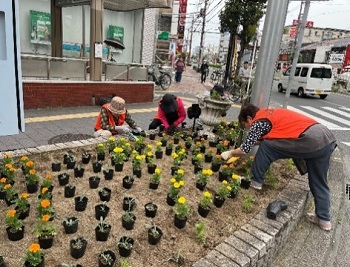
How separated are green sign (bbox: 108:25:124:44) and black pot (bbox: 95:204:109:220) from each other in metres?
11.5

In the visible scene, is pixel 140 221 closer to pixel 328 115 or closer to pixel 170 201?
pixel 170 201

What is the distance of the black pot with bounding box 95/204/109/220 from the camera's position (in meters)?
2.52

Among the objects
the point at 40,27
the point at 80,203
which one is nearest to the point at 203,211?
the point at 80,203

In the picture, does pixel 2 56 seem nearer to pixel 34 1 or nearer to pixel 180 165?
pixel 180 165

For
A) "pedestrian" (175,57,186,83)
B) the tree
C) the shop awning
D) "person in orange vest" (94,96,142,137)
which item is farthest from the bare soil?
"pedestrian" (175,57,186,83)

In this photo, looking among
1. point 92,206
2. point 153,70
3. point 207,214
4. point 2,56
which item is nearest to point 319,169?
point 207,214

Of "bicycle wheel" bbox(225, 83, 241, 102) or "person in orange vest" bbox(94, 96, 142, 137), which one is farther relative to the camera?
"bicycle wheel" bbox(225, 83, 241, 102)

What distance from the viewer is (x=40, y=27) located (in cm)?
1076

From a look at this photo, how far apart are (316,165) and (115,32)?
11630 mm

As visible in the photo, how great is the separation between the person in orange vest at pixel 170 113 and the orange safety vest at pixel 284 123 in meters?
2.21

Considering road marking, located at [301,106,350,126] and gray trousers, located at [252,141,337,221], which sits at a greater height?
gray trousers, located at [252,141,337,221]

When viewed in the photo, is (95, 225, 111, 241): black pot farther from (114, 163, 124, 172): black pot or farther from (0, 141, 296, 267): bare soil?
(114, 163, 124, 172): black pot

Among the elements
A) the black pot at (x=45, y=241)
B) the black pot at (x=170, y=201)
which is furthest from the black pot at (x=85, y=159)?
the black pot at (x=45, y=241)

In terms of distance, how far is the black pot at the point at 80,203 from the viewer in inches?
103
